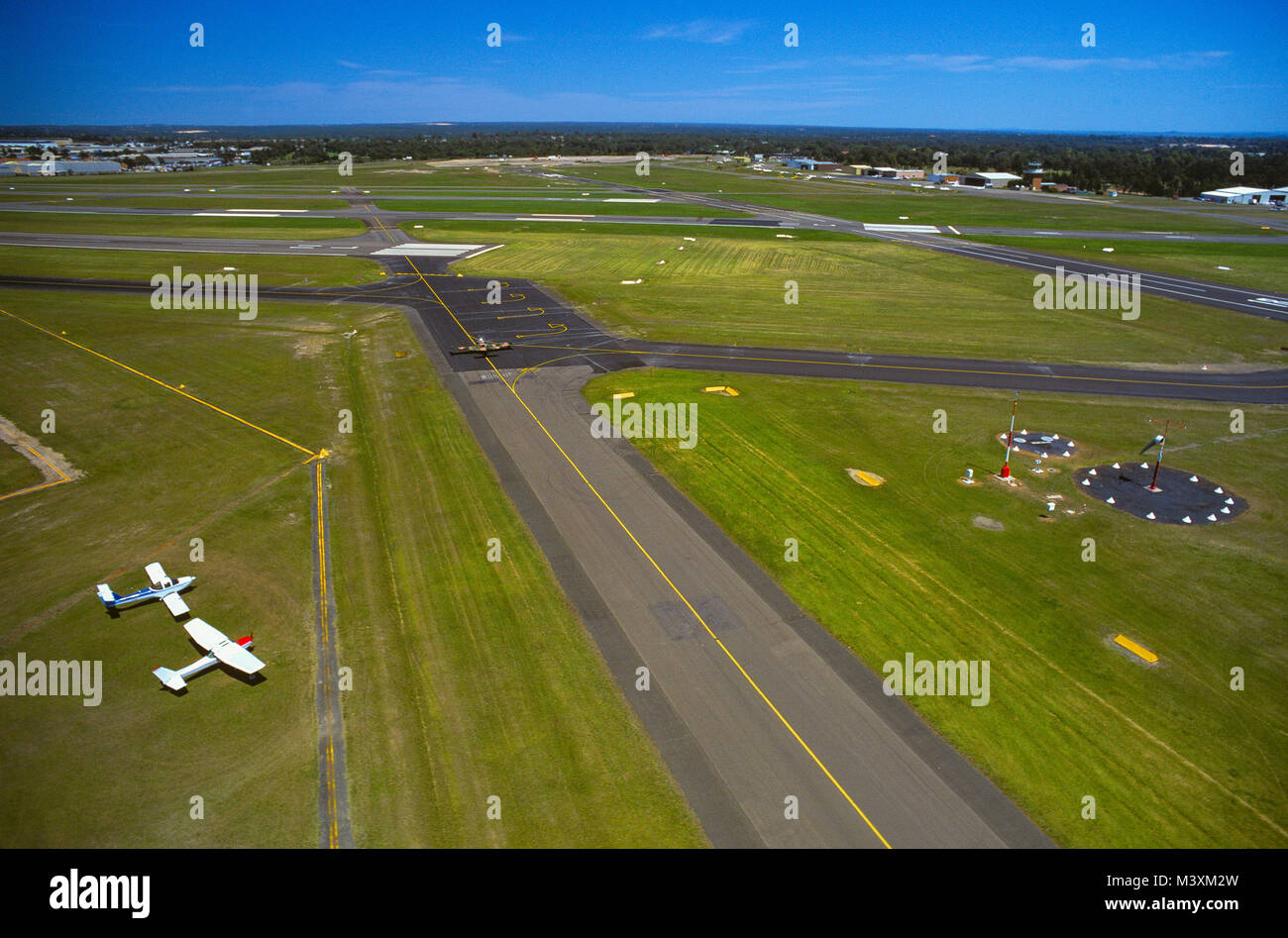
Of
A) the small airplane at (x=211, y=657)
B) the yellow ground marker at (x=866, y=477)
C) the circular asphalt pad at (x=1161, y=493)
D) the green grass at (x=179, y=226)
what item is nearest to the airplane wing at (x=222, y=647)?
the small airplane at (x=211, y=657)

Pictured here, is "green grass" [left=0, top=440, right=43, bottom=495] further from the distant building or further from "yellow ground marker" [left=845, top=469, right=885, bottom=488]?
the distant building

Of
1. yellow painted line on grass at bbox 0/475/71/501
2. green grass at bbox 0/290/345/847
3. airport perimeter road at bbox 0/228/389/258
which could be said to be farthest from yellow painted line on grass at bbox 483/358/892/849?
airport perimeter road at bbox 0/228/389/258

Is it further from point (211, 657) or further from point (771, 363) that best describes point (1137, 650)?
point (771, 363)

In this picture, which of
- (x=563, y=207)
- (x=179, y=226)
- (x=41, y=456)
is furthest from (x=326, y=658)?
(x=563, y=207)

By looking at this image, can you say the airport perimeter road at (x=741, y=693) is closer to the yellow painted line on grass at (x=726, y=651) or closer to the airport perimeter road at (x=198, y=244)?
the yellow painted line on grass at (x=726, y=651)
